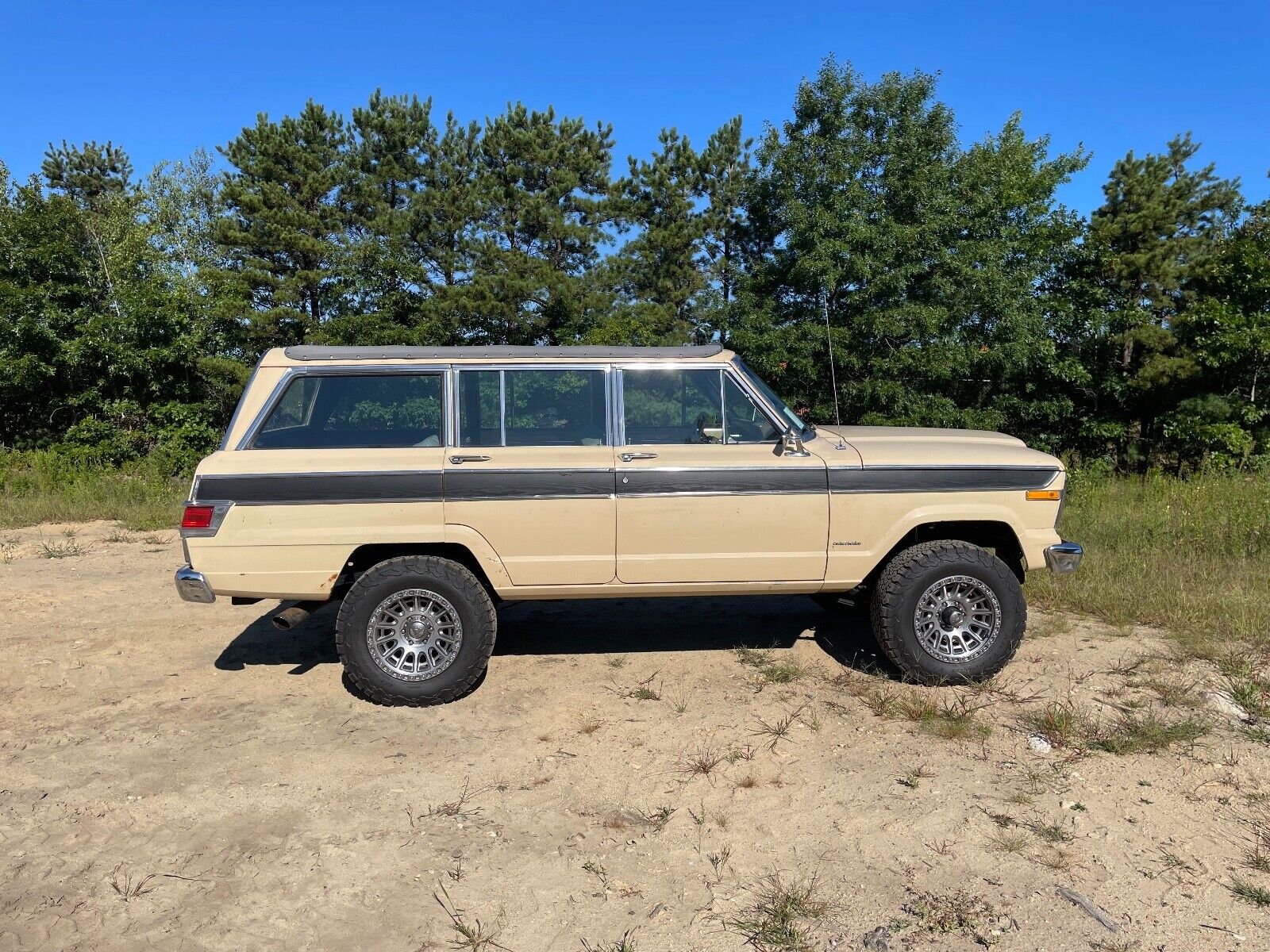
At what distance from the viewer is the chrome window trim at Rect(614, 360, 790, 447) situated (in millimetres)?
5234

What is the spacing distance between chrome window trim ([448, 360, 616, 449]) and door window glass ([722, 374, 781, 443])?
70 cm

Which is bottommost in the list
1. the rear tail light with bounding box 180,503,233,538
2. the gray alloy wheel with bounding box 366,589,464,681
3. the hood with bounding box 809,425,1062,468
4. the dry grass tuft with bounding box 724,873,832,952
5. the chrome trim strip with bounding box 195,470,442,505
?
the dry grass tuft with bounding box 724,873,832,952

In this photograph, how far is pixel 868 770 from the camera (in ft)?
13.7

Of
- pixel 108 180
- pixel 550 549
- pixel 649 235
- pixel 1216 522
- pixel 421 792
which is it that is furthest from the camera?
pixel 108 180

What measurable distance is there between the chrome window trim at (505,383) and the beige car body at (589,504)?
1 centimetres

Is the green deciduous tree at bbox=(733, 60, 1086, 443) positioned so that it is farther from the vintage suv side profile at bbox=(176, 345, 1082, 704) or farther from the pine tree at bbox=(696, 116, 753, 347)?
the vintage suv side profile at bbox=(176, 345, 1082, 704)

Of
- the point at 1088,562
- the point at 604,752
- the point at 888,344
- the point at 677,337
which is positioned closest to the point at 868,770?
the point at 604,752

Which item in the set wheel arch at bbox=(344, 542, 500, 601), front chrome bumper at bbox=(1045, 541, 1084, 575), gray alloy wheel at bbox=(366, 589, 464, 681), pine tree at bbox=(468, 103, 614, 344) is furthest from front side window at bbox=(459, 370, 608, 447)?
pine tree at bbox=(468, 103, 614, 344)

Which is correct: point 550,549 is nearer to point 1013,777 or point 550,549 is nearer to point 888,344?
point 1013,777

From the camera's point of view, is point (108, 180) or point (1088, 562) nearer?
point (1088, 562)

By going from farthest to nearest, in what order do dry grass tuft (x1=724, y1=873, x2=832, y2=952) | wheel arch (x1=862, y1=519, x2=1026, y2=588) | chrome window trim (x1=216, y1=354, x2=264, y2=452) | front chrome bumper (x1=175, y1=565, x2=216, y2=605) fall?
wheel arch (x1=862, y1=519, x2=1026, y2=588), chrome window trim (x1=216, y1=354, x2=264, y2=452), front chrome bumper (x1=175, y1=565, x2=216, y2=605), dry grass tuft (x1=724, y1=873, x2=832, y2=952)

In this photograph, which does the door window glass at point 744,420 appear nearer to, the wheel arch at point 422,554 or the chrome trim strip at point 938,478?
the chrome trim strip at point 938,478

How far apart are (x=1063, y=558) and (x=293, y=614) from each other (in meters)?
4.54

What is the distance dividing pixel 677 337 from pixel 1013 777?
17.9 metres
